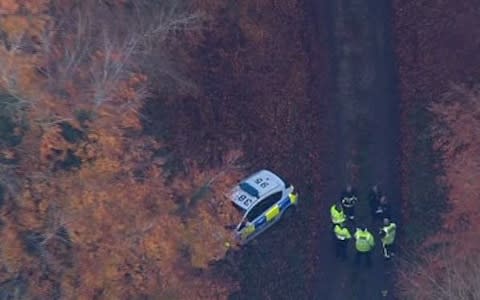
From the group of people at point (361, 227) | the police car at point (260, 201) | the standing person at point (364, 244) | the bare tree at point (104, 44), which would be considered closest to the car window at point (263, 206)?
the police car at point (260, 201)

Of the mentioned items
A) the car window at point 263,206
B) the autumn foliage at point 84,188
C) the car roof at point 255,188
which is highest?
the autumn foliage at point 84,188

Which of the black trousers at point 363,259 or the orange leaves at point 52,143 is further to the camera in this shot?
the black trousers at point 363,259

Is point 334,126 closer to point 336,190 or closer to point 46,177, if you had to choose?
point 336,190

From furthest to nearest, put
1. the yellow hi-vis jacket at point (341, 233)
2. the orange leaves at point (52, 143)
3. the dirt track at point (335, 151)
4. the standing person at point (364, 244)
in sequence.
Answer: the dirt track at point (335, 151)
the yellow hi-vis jacket at point (341, 233)
the standing person at point (364, 244)
the orange leaves at point (52, 143)

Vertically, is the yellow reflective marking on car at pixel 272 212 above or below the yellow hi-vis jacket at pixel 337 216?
below

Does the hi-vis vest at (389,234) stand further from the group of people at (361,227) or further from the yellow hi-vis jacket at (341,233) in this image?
the yellow hi-vis jacket at (341,233)

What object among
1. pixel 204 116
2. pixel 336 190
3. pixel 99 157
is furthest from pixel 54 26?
pixel 336 190
